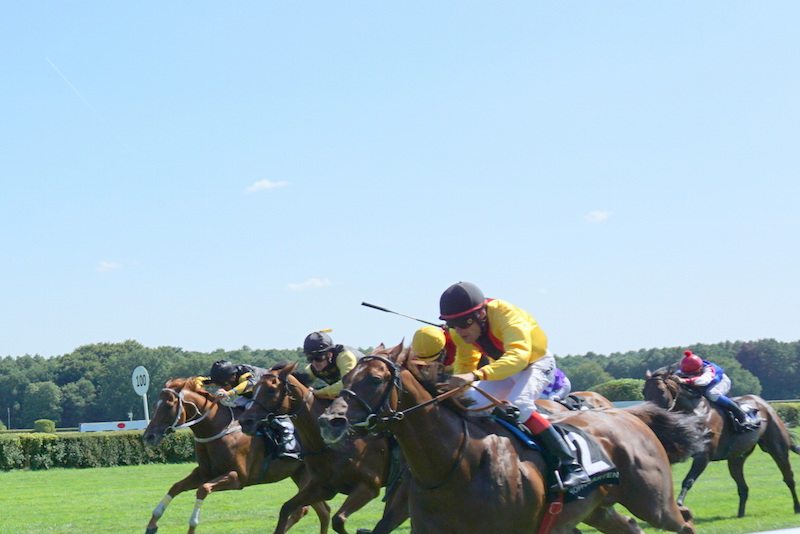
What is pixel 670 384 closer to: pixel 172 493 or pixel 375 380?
pixel 172 493

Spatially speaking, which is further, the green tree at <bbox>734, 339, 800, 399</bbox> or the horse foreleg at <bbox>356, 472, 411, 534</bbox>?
the green tree at <bbox>734, 339, 800, 399</bbox>

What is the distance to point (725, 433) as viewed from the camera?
11922 mm

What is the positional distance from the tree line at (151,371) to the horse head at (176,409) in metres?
66.7

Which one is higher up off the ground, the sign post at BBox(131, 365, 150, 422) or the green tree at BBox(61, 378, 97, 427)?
the sign post at BBox(131, 365, 150, 422)

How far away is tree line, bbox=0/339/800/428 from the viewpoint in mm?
78188

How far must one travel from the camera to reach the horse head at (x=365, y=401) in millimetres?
4648

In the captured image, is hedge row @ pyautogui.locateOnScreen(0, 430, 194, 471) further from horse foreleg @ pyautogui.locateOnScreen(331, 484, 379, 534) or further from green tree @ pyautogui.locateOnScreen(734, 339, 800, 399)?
green tree @ pyautogui.locateOnScreen(734, 339, 800, 399)

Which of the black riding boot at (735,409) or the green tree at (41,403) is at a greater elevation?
the black riding boot at (735,409)

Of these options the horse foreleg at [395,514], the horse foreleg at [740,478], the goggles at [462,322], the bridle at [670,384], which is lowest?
the horse foreleg at [740,478]

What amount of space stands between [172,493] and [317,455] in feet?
5.64

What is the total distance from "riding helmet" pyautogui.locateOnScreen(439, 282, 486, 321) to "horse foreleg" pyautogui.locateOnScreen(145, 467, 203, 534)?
188 inches

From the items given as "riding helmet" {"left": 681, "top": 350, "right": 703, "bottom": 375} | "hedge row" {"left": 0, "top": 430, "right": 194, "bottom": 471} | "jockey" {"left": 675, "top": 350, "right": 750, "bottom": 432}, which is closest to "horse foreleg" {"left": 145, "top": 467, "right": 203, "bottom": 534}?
"jockey" {"left": 675, "top": 350, "right": 750, "bottom": 432}

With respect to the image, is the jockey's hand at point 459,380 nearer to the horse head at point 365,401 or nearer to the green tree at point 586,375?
the horse head at point 365,401

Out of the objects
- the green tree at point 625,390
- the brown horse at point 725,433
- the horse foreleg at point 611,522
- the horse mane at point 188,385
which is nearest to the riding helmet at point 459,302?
the horse foreleg at point 611,522
